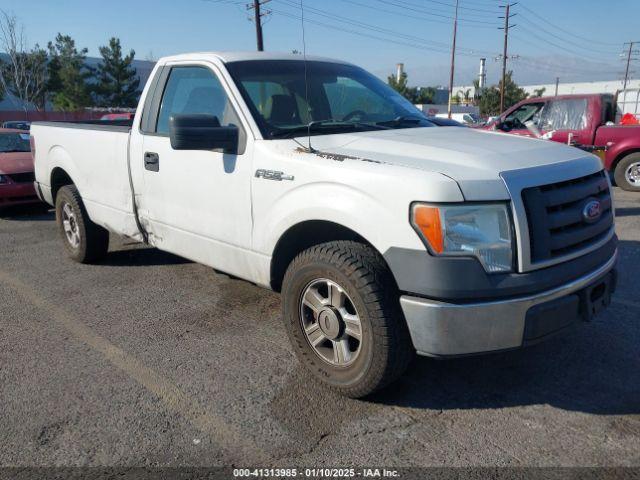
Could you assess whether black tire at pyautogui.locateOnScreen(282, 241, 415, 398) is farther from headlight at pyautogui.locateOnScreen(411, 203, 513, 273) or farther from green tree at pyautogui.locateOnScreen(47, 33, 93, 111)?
green tree at pyautogui.locateOnScreen(47, 33, 93, 111)

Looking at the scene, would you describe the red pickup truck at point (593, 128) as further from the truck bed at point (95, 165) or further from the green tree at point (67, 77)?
the green tree at point (67, 77)

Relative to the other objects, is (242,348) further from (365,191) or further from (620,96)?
(620,96)

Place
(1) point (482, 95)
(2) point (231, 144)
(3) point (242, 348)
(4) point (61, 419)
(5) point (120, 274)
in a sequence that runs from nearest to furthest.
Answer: (4) point (61, 419), (2) point (231, 144), (3) point (242, 348), (5) point (120, 274), (1) point (482, 95)

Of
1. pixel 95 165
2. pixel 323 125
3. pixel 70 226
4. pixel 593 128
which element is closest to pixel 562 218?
pixel 323 125

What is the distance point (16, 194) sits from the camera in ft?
28.5

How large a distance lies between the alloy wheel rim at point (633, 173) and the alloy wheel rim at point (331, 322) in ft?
30.4

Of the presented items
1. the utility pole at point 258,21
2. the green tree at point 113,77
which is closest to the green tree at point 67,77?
the green tree at point 113,77

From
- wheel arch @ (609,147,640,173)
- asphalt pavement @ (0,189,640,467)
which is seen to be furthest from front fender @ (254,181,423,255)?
wheel arch @ (609,147,640,173)

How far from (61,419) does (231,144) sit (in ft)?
6.04

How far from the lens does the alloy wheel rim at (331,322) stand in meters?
2.98

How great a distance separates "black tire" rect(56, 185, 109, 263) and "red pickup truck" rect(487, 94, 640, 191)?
7.07 metres

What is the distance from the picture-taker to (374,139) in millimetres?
3332

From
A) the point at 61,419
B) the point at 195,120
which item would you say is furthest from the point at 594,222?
the point at 61,419

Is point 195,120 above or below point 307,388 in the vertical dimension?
above
